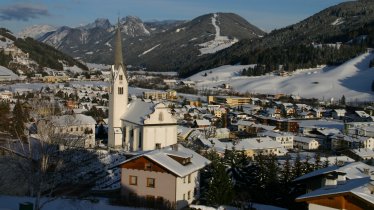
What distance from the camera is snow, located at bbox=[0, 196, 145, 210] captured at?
1667 centimetres

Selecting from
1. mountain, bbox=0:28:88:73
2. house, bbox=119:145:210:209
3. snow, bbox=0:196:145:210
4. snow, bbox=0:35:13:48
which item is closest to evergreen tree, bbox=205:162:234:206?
house, bbox=119:145:210:209

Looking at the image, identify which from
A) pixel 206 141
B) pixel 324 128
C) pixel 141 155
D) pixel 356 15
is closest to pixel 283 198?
pixel 141 155

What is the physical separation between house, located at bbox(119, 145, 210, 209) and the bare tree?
7.84ft

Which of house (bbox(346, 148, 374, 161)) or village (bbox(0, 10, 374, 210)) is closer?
village (bbox(0, 10, 374, 210))

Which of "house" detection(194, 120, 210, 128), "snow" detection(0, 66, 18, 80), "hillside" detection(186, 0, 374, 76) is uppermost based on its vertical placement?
"hillside" detection(186, 0, 374, 76)

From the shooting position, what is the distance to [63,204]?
17.2 metres

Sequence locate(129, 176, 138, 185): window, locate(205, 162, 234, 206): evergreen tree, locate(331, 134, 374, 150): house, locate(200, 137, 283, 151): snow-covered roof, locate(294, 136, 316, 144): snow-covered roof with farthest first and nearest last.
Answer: locate(294, 136, 316, 144): snow-covered roof → locate(331, 134, 374, 150): house → locate(200, 137, 283, 151): snow-covered roof → locate(129, 176, 138, 185): window → locate(205, 162, 234, 206): evergreen tree

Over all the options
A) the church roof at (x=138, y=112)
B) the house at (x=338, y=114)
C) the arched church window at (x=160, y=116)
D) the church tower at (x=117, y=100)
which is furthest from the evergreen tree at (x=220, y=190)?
the house at (x=338, y=114)

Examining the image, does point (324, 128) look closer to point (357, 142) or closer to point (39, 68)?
point (357, 142)

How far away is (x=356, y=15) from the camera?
193875 millimetres

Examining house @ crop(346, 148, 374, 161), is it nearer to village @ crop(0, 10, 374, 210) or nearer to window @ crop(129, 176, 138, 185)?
village @ crop(0, 10, 374, 210)

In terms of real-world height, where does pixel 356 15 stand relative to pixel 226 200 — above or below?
above

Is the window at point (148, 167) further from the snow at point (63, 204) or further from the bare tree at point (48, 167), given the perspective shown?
the bare tree at point (48, 167)

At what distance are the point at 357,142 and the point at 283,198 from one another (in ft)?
114
